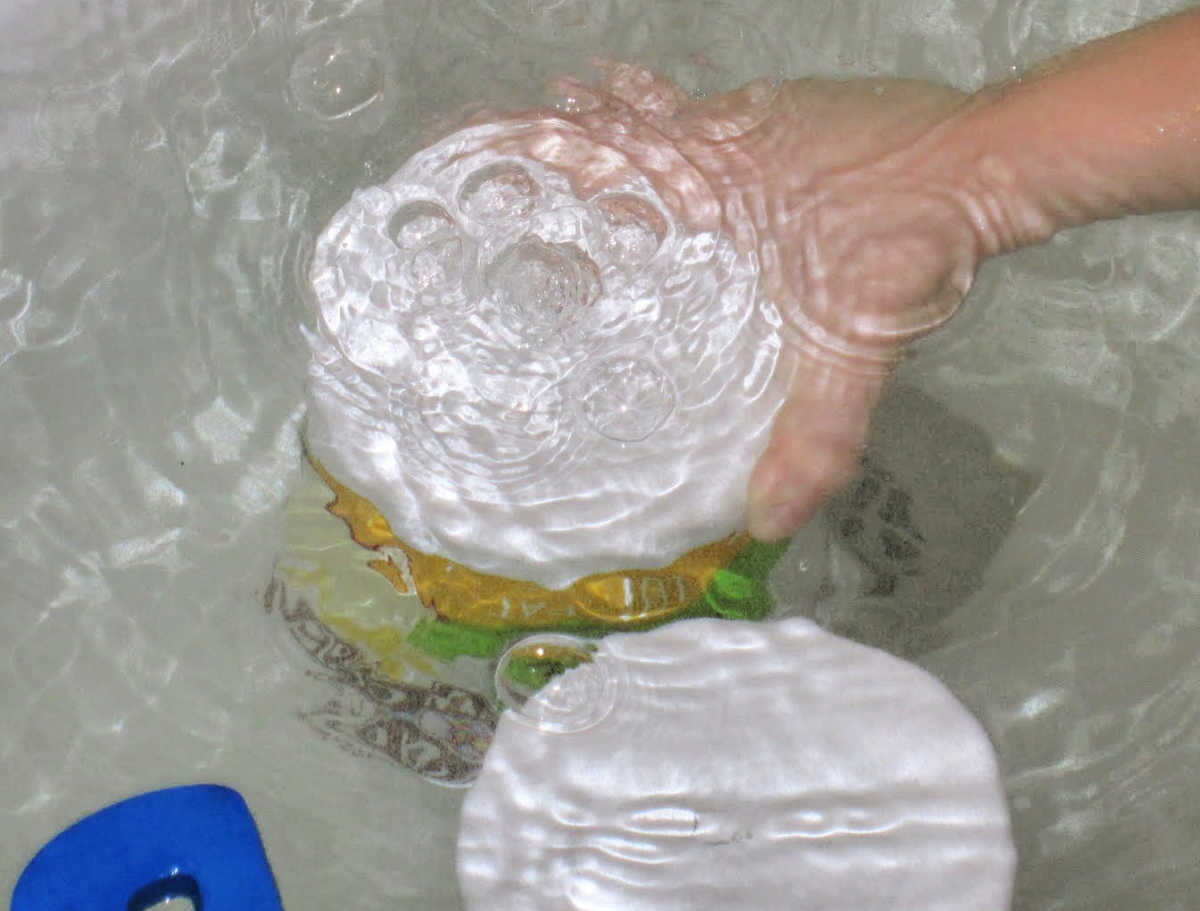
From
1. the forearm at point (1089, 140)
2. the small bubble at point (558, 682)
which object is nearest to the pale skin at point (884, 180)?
the forearm at point (1089, 140)

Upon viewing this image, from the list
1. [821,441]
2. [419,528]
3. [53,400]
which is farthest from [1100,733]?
[53,400]

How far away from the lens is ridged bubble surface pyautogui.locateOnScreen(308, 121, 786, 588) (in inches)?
46.8

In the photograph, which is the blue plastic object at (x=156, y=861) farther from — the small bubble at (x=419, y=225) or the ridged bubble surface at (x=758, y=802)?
the small bubble at (x=419, y=225)

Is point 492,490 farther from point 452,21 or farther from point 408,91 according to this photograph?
point 452,21

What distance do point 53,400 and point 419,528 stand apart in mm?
530

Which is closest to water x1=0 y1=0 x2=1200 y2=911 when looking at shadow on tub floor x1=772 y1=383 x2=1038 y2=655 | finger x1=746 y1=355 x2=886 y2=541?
shadow on tub floor x1=772 y1=383 x2=1038 y2=655

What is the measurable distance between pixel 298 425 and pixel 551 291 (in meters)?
0.35

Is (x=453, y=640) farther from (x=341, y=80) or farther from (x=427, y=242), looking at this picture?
(x=341, y=80)

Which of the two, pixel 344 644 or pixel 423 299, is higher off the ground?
pixel 423 299

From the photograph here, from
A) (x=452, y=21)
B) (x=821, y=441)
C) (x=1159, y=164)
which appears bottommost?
(x=821, y=441)

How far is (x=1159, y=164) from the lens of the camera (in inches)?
49.7

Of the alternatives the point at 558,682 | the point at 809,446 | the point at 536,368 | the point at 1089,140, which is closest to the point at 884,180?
the point at 1089,140

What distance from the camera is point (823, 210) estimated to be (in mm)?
1309

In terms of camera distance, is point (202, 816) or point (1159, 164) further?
point (1159, 164)
